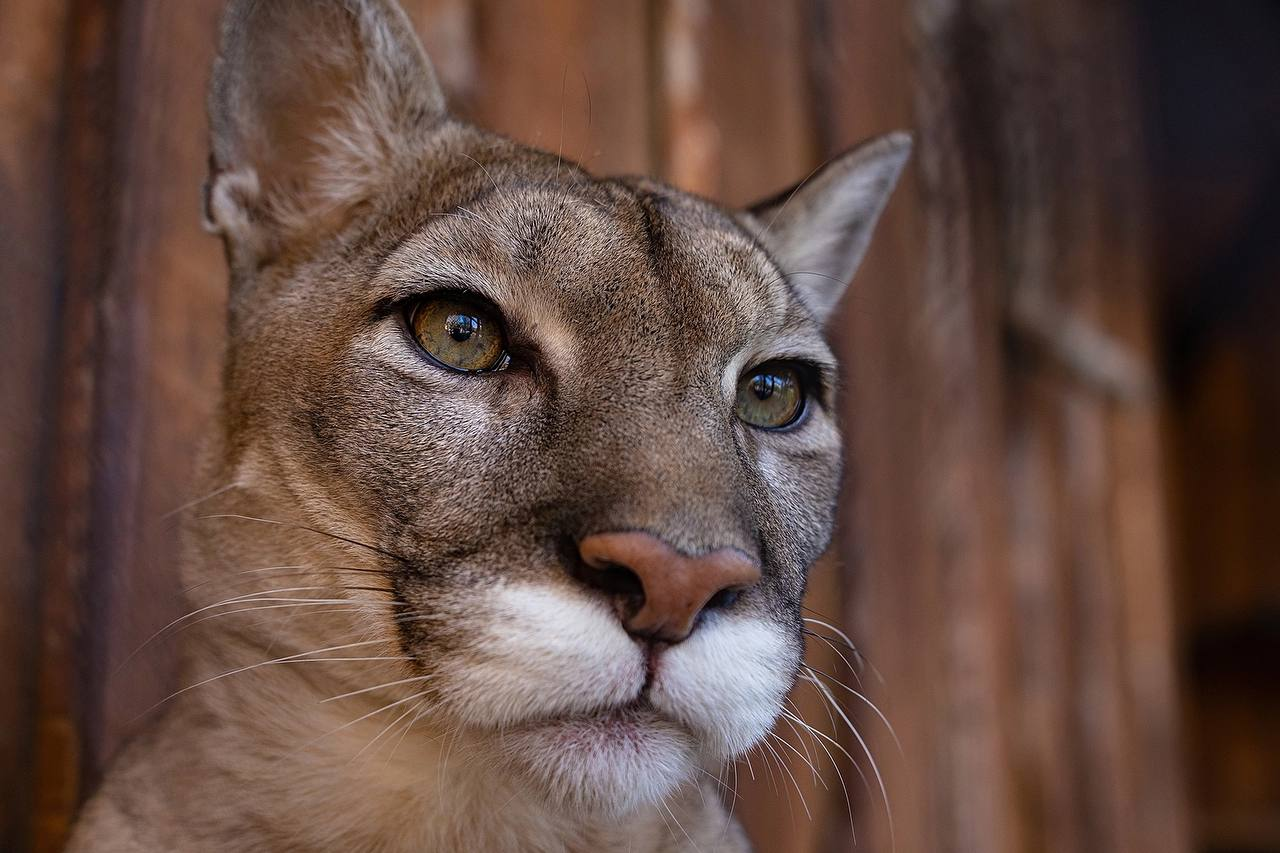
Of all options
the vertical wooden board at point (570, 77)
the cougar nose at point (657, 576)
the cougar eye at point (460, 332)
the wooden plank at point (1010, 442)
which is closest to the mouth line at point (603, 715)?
the cougar nose at point (657, 576)

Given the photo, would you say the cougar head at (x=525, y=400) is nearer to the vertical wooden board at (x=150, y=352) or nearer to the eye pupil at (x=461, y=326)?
the eye pupil at (x=461, y=326)

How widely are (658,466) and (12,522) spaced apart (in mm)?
1085

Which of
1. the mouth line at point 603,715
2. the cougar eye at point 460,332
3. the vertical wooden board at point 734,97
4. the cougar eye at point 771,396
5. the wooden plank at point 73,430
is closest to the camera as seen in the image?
the mouth line at point 603,715

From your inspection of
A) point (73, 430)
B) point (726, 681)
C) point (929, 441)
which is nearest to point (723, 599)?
point (726, 681)

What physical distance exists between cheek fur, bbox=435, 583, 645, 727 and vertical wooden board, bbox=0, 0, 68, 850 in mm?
838

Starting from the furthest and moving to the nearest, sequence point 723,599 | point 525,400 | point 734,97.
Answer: point 734,97 → point 525,400 → point 723,599

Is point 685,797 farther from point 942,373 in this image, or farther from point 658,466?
point 942,373

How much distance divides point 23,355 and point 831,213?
155 cm

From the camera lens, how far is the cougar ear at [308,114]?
1.93 m

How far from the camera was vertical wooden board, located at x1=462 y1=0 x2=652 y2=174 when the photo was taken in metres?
2.76

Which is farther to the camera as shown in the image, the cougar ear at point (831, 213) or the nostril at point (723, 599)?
the cougar ear at point (831, 213)

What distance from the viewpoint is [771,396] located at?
2.03 meters

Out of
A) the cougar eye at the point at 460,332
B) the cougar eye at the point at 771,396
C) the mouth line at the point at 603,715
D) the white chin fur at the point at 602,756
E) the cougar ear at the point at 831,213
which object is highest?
the cougar ear at the point at 831,213

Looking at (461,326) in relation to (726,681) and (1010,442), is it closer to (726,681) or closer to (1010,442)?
(726,681)
